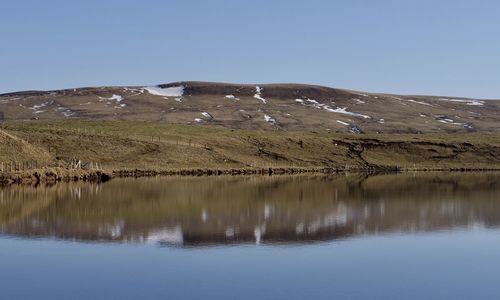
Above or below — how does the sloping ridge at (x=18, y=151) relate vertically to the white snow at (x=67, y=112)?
below

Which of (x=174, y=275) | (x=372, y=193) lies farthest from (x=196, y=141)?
(x=174, y=275)

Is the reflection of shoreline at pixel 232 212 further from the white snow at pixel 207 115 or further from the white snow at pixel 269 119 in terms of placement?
the white snow at pixel 207 115

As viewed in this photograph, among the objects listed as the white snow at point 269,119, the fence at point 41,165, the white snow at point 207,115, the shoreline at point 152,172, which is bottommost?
the shoreline at point 152,172

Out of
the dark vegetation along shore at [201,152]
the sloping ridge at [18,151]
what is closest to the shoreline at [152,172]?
the dark vegetation along shore at [201,152]

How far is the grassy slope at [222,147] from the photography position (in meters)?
83.9

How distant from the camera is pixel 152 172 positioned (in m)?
79.9

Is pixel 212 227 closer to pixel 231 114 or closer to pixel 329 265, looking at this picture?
pixel 329 265

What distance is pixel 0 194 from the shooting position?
5019cm

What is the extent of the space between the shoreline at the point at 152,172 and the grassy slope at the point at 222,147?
2.32 m

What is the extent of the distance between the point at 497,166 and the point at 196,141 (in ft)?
157

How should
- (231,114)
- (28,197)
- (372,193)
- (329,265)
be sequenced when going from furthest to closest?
1. (231,114)
2. (372,193)
3. (28,197)
4. (329,265)

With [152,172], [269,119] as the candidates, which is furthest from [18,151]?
[269,119]

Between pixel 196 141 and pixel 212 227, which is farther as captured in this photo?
pixel 196 141

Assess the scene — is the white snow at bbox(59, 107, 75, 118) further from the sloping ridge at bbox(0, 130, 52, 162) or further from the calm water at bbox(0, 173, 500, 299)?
the calm water at bbox(0, 173, 500, 299)
